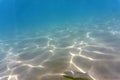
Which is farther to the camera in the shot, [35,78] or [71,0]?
[71,0]

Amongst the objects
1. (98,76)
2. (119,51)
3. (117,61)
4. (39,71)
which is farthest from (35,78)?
(119,51)

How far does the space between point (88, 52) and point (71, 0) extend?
247 feet

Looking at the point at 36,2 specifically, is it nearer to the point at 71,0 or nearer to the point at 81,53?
the point at 71,0

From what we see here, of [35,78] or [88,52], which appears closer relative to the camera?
[35,78]

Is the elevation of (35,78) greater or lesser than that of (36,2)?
lesser

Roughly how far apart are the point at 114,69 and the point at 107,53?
1.21m

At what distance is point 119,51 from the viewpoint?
16.8ft

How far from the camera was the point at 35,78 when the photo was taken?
400cm

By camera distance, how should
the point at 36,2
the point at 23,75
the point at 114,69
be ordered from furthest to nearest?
the point at 36,2, the point at 23,75, the point at 114,69

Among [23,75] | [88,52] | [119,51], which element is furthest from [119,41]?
[23,75]

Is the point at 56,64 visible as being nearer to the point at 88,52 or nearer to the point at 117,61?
the point at 88,52

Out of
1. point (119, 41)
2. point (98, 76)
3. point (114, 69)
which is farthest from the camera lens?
point (119, 41)

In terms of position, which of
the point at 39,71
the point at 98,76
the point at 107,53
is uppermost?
the point at 107,53

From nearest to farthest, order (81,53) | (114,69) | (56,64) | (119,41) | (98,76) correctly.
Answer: (98,76) < (114,69) < (56,64) < (81,53) < (119,41)
